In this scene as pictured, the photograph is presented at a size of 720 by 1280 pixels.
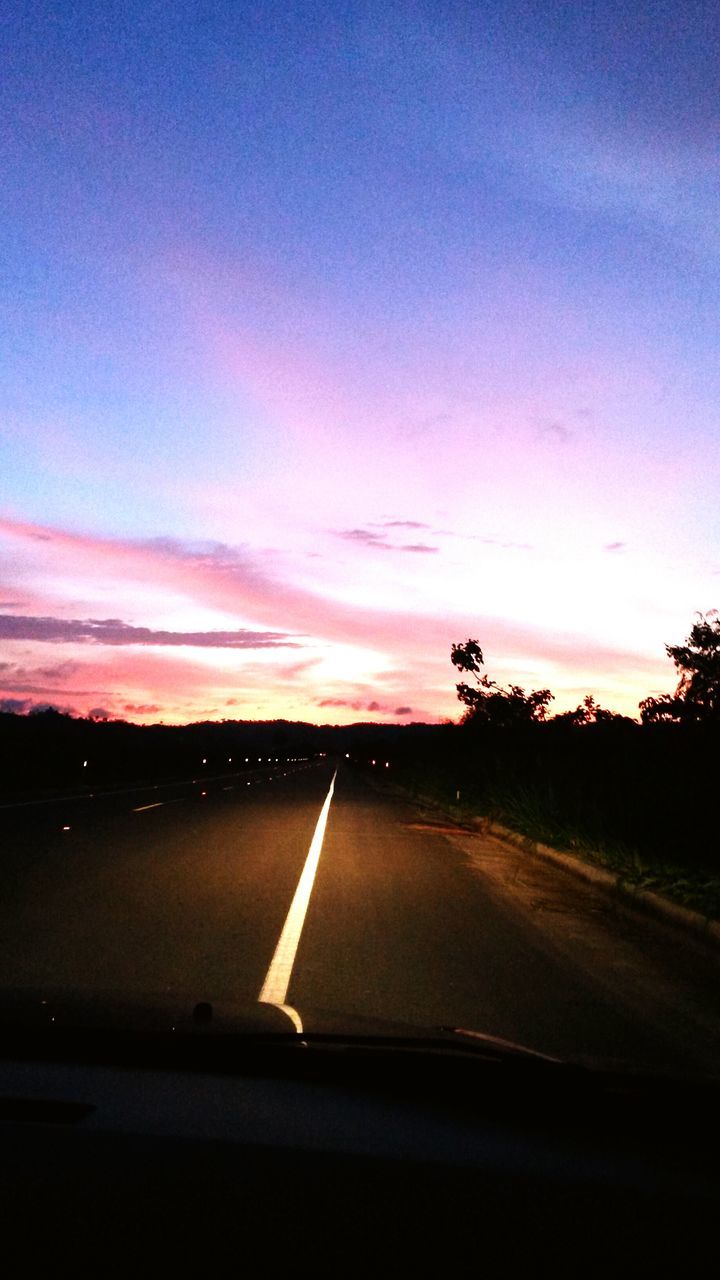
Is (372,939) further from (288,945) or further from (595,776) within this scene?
(595,776)

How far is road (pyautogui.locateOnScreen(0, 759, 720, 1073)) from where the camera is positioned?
24.2 ft

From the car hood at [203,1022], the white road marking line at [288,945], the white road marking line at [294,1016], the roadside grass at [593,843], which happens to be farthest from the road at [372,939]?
the roadside grass at [593,843]

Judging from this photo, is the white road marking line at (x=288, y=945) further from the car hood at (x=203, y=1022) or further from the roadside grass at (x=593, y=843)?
the roadside grass at (x=593, y=843)

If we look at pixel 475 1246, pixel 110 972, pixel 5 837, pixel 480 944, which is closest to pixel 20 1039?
pixel 475 1246

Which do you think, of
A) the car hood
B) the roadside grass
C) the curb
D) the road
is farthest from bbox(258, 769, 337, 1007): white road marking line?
the roadside grass

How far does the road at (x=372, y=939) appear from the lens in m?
7.38

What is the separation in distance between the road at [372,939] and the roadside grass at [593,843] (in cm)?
60

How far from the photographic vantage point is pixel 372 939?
33.8ft

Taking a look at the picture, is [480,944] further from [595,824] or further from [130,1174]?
[595,824]

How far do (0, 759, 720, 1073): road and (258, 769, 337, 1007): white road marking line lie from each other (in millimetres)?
50

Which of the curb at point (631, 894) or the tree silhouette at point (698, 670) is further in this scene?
the tree silhouette at point (698, 670)

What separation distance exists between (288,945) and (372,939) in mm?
878

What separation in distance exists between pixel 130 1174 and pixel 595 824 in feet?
56.0

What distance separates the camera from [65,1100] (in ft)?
11.4
